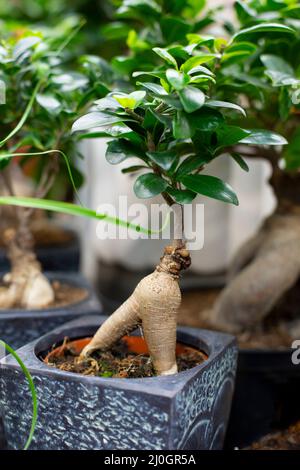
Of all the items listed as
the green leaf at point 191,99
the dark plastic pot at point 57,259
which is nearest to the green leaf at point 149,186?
the green leaf at point 191,99

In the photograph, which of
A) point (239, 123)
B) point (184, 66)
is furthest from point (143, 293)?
point (239, 123)

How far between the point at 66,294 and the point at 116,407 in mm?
539

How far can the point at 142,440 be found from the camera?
2.12 ft

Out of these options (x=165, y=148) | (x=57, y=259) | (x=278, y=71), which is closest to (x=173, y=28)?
(x=278, y=71)

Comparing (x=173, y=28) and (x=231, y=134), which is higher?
(x=173, y=28)

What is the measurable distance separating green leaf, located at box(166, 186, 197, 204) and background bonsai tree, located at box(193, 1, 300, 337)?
0.25m

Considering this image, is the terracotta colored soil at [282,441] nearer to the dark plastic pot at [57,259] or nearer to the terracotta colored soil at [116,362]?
the terracotta colored soil at [116,362]

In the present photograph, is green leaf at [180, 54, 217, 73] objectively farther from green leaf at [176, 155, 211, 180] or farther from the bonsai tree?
the bonsai tree

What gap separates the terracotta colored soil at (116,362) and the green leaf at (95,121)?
12.8 inches

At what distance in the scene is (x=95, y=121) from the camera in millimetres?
673

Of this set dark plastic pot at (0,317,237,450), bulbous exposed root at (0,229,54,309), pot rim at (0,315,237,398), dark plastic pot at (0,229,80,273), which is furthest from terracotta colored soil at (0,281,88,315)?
dark plastic pot at (0,229,80,273)

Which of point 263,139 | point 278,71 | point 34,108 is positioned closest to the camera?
point 263,139

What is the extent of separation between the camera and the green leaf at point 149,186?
68 centimetres

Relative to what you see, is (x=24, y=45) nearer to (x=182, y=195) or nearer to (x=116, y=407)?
(x=182, y=195)
